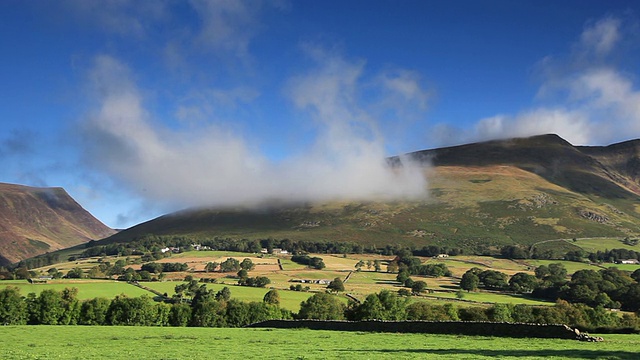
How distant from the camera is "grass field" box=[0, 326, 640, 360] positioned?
28.8 m

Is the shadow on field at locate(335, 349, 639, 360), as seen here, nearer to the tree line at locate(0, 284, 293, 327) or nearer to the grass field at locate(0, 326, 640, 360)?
the grass field at locate(0, 326, 640, 360)

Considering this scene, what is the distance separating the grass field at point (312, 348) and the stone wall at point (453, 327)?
2.15m

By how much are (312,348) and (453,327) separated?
685 inches

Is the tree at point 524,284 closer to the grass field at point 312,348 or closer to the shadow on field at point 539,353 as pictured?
the grass field at point 312,348

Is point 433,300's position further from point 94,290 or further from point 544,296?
point 94,290

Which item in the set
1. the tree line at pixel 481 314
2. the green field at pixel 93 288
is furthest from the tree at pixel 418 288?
the green field at pixel 93 288

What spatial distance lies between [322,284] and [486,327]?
113 m

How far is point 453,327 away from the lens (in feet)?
148

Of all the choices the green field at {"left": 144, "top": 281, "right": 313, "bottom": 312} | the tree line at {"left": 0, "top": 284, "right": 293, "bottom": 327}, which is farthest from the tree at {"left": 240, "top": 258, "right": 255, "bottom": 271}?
the tree line at {"left": 0, "top": 284, "right": 293, "bottom": 327}

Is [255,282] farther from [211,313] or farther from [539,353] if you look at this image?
[539,353]

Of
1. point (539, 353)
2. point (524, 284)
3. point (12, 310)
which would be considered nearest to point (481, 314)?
point (539, 353)

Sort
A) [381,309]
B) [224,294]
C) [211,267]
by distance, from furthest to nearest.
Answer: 1. [211,267]
2. [224,294]
3. [381,309]

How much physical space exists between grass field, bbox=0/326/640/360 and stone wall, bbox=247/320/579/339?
84.6 inches

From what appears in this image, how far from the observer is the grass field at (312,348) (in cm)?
2880
